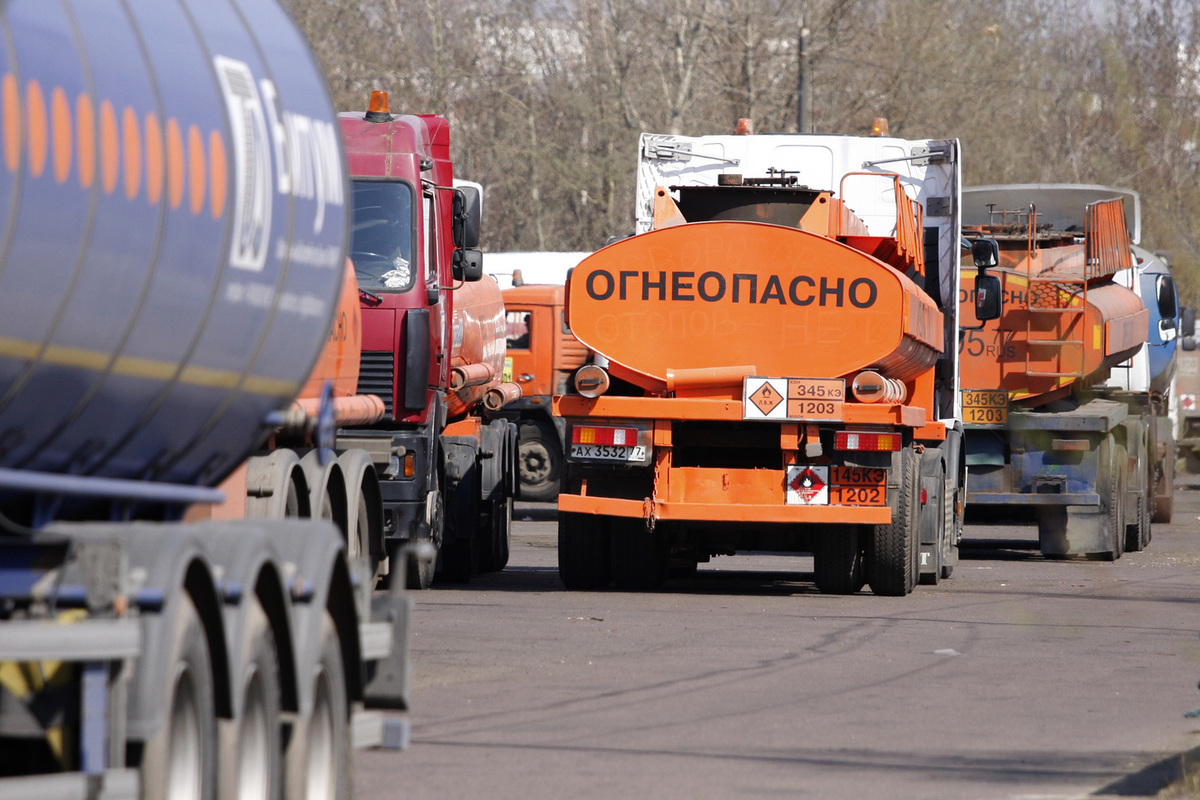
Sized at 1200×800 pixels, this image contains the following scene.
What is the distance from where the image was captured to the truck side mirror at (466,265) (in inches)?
585

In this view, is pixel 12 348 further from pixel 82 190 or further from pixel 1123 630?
pixel 1123 630

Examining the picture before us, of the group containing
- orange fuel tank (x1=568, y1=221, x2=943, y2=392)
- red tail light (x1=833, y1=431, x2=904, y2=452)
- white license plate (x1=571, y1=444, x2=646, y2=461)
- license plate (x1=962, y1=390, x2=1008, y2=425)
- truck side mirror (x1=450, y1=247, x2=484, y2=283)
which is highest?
truck side mirror (x1=450, y1=247, x2=484, y2=283)

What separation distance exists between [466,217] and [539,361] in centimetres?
1206

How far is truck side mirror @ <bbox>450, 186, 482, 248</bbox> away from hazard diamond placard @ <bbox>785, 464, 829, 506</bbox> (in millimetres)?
3150

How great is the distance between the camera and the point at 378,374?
13.9 metres

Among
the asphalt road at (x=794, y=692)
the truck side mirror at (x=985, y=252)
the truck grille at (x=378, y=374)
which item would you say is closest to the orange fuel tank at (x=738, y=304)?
the truck grille at (x=378, y=374)

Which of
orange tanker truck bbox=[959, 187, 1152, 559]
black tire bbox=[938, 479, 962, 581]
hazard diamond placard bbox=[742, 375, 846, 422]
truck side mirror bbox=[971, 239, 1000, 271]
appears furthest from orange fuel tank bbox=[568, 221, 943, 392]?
orange tanker truck bbox=[959, 187, 1152, 559]

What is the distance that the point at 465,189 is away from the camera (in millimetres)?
15773

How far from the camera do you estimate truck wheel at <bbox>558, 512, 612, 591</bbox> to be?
1482cm

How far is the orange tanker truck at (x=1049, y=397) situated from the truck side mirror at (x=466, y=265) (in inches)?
226

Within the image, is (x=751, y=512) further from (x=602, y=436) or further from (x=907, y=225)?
(x=907, y=225)

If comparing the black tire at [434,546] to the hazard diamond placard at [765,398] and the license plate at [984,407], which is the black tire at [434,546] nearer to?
the hazard diamond placard at [765,398]

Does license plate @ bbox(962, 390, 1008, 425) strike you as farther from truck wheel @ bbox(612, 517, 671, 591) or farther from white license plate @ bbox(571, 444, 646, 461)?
white license plate @ bbox(571, 444, 646, 461)

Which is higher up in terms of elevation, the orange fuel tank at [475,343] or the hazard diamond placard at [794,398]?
the orange fuel tank at [475,343]
